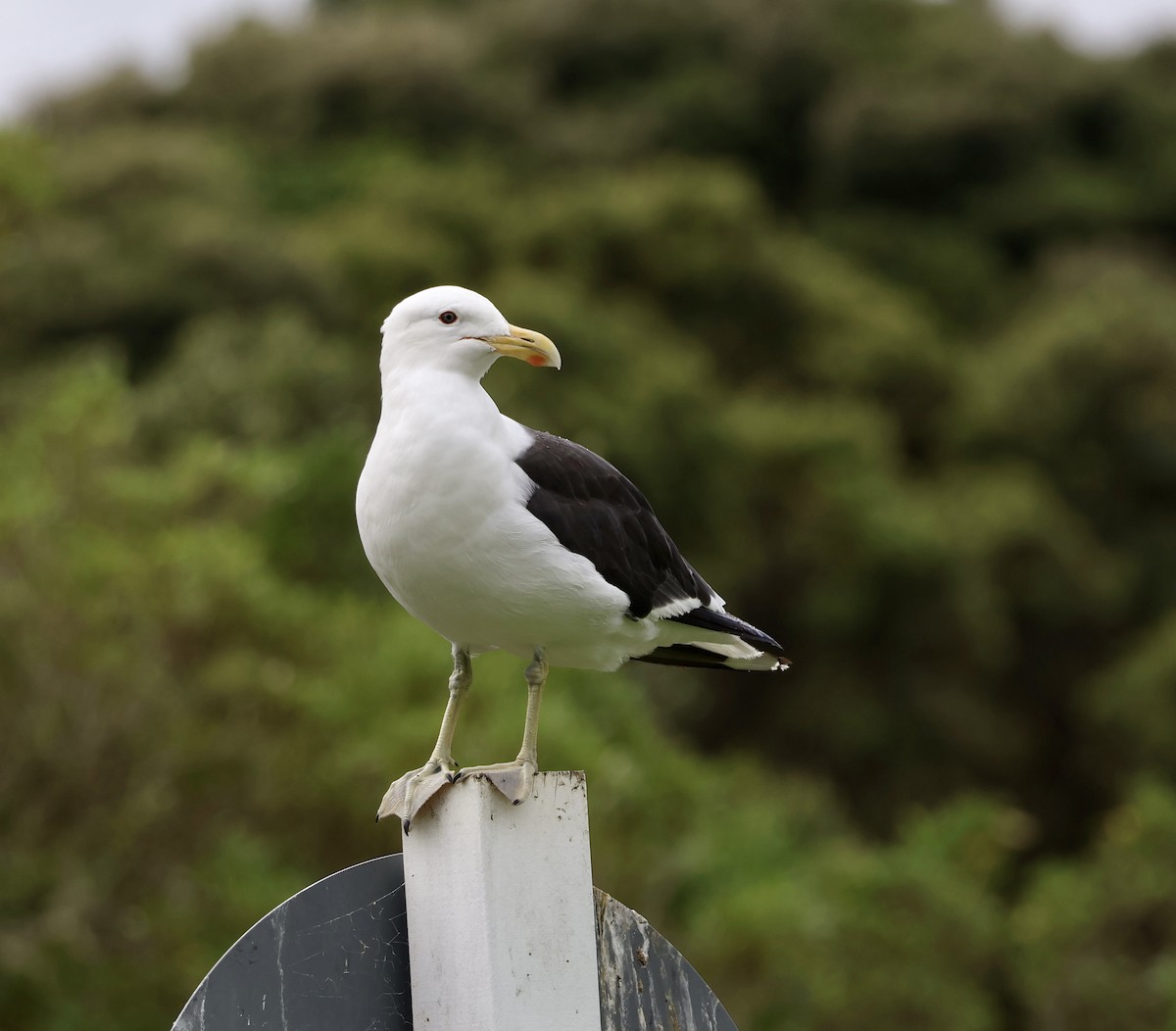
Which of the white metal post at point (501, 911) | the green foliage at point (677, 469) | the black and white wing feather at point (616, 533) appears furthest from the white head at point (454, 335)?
the green foliage at point (677, 469)

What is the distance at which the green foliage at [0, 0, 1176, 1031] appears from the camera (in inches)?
495

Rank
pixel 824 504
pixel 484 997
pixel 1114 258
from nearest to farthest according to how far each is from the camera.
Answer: pixel 484 997 → pixel 824 504 → pixel 1114 258

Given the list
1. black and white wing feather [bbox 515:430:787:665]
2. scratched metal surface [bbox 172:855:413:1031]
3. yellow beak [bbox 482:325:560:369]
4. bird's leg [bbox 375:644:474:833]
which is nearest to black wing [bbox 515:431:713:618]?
black and white wing feather [bbox 515:430:787:665]

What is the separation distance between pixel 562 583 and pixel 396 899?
0.79 m

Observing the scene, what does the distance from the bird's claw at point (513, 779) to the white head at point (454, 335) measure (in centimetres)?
93

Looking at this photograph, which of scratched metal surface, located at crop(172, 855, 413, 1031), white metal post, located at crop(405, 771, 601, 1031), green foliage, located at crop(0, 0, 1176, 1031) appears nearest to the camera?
scratched metal surface, located at crop(172, 855, 413, 1031)

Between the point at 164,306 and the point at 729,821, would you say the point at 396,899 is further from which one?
the point at 164,306

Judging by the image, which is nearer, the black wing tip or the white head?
the white head

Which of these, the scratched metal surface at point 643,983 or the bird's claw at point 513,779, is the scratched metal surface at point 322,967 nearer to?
the bird's claw at point 513,779

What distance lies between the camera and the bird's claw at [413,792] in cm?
353

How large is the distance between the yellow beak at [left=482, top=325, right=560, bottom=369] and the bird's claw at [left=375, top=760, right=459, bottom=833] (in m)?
0.93

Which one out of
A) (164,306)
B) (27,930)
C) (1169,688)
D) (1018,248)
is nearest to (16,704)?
(27,930)

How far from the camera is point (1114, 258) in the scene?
29.2 metres

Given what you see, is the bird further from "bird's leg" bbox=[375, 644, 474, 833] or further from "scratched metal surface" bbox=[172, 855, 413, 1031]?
"scratched metal surface" bbox=[172, 855, 413, 1031]
